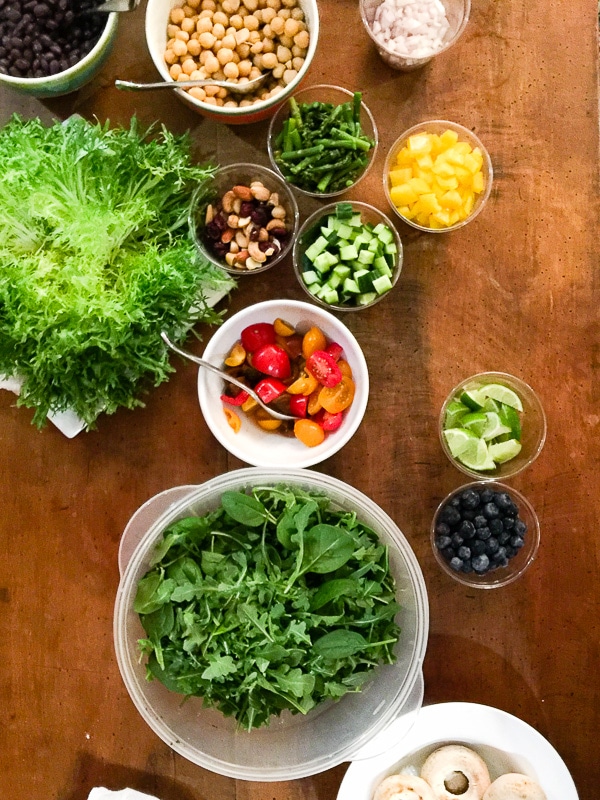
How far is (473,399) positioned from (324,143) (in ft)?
1.93

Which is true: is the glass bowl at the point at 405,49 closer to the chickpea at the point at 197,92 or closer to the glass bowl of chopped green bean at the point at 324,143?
the glass bowl of chopped green bean at the point at 324,143

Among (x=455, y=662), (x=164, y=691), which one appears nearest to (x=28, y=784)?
(x=164, y=691)

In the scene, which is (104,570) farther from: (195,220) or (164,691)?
(195,220)

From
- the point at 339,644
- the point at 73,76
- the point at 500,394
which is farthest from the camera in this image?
the point at 500,394

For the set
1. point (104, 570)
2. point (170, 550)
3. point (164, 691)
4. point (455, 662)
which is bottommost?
point (455, 662)

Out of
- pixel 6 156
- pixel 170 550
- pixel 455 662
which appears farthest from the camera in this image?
pixel 455 662

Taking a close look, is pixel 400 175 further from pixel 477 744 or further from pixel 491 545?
pixel 477 744

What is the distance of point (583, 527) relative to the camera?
4.78ft

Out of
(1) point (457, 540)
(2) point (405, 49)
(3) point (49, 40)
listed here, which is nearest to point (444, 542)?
(1) point (457, 540)

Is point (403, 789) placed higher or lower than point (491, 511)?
lower

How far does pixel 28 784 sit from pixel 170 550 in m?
0.69

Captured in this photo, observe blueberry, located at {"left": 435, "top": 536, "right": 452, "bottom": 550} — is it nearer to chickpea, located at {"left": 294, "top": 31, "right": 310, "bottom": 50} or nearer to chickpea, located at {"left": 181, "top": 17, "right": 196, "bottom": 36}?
chickpea, located at {"left": 294, "top": 31, "right": 310, "bottom": 50}

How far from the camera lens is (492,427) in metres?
1.37

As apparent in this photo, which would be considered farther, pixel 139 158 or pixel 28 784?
pixel 28 784
